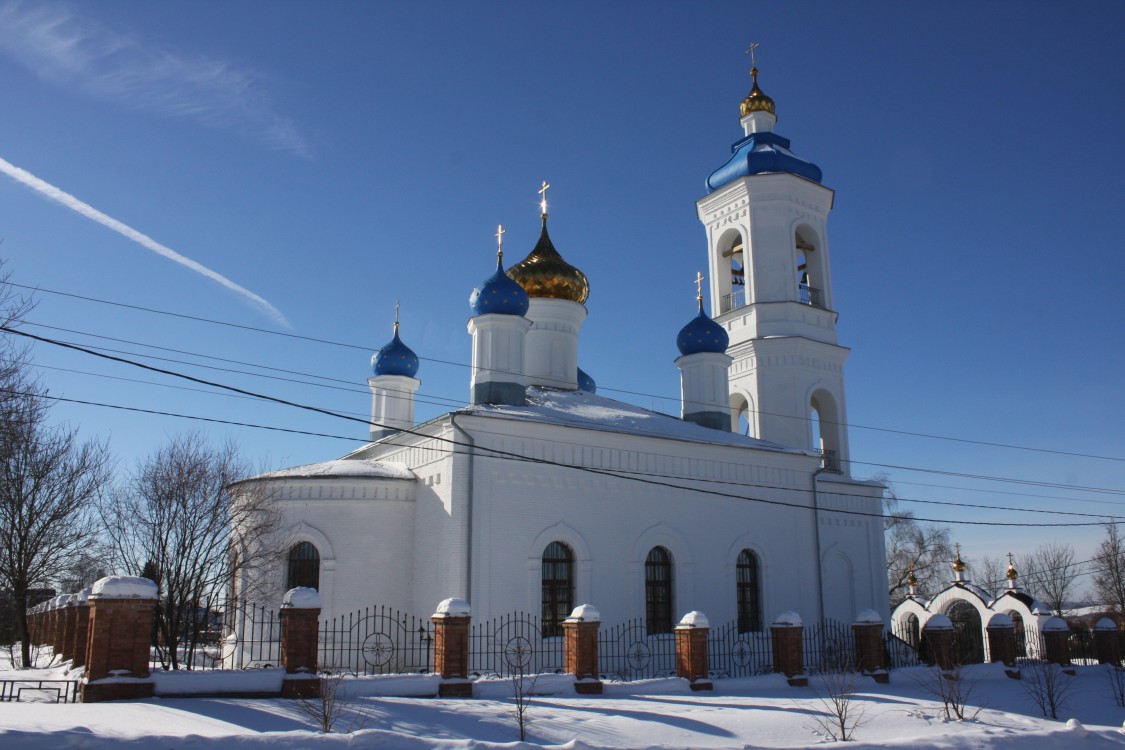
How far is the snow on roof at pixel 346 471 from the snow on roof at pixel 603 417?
1.77m

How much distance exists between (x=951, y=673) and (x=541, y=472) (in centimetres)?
660

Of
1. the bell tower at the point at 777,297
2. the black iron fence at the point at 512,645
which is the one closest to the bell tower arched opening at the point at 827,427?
the bell tower at the point at 777,297

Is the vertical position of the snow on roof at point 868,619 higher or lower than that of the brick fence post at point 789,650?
higher

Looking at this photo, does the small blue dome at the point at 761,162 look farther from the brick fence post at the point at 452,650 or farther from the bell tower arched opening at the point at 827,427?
the brick fence post at the point at 452,650

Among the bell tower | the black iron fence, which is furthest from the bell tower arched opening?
the black iron fence

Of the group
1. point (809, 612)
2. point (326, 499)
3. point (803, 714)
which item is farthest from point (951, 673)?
point (326, 499)

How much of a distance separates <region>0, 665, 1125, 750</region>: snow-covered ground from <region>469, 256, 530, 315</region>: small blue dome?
773 cm

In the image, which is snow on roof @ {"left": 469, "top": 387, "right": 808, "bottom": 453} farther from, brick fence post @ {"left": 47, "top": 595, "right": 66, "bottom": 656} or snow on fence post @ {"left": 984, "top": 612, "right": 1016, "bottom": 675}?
brick fence post @ {"left": 47, "top": 595, "right": 66, "bottom": 656}

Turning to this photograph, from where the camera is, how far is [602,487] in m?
15.4

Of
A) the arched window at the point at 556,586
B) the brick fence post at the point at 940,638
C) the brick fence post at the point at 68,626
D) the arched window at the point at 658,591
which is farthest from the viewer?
the arched window at the point at 658,591

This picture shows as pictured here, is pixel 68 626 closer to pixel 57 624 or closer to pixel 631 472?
pixel 57 624

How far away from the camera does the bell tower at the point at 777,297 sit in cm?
1986

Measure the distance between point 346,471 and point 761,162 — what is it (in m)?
12.0

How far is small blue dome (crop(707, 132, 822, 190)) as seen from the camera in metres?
20.9
